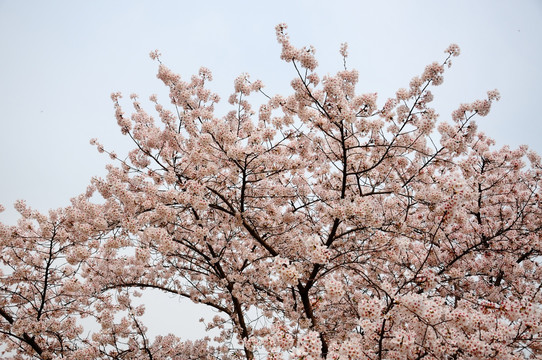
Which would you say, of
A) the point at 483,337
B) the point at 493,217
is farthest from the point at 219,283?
the point at 493,217

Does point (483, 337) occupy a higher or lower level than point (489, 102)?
lower

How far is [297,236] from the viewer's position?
6559 mm

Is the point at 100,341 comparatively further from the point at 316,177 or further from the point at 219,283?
the point at 316,177

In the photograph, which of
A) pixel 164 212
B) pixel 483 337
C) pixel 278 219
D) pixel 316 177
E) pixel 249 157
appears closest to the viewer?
pixel 483 337

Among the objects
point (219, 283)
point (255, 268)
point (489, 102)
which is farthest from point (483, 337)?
point (219, 283)

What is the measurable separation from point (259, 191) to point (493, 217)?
701 cm

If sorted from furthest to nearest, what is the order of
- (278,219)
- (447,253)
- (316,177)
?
(447,253)
(316,177)
(278,219)

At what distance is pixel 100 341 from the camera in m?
7.14

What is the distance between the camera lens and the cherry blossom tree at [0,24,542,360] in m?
4.17

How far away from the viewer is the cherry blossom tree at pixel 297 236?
13.7ft

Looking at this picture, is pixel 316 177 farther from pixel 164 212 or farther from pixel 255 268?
pixel 164 212

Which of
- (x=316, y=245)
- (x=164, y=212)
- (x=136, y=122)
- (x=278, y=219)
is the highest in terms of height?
(x=136, y=122)

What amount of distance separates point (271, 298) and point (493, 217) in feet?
22.5

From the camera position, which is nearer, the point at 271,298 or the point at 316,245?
the point at 316,245
